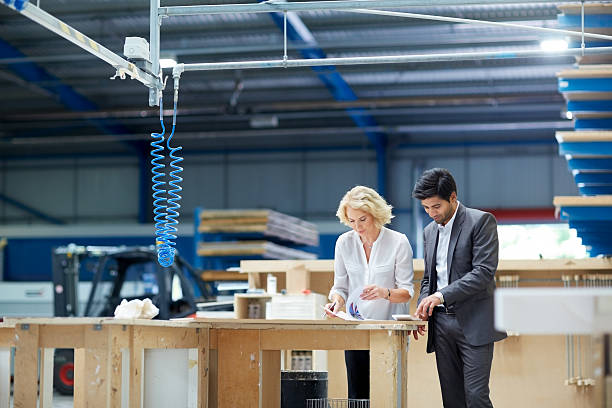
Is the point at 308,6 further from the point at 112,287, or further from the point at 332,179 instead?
the point at 332,179

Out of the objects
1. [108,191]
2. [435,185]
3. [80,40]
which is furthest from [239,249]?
[108,191]

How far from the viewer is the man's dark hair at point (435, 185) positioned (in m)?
4.52

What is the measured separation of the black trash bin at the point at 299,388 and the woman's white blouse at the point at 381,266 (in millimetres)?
757

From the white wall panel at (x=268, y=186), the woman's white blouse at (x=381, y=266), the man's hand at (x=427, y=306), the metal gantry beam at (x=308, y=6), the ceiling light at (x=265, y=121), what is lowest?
the man's hand at (x=427, y=306)

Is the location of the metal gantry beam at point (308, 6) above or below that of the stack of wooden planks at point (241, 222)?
above

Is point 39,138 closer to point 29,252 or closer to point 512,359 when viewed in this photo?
point 29,252

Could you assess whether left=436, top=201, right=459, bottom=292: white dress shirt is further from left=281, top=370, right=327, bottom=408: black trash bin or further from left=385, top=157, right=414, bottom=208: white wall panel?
left=385, top=157, right=414, bottom=208: white wall panel

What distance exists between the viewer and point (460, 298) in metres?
4.41

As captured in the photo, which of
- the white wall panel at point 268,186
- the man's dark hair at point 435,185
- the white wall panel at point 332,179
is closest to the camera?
the man's dark hair at point 435,185

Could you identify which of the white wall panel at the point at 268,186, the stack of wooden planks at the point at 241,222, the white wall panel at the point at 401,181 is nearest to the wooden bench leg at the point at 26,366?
the stack of wooden planks at the point at 241,222

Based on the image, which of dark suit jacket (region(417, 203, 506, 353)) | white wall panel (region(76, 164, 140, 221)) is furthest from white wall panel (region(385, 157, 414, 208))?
dark suit jacket (region(417, 203, 506, 353))

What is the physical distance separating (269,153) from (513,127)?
5339mm

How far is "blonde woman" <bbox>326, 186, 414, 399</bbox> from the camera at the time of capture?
4883 mm

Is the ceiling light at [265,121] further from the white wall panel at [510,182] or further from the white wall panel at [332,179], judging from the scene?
the white wall panel at [510,182]
